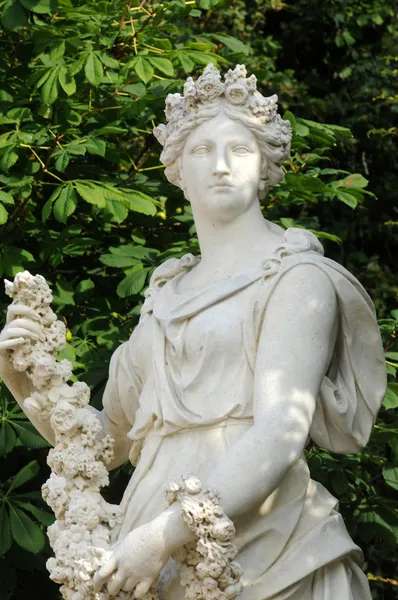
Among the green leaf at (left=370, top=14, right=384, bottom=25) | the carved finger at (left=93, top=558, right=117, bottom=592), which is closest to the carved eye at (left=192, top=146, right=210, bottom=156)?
the carved finger at (left=93, top=558, right=117, bottom=592)

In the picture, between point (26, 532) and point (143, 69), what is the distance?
2539 mm

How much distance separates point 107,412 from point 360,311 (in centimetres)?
109

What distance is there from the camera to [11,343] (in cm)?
674

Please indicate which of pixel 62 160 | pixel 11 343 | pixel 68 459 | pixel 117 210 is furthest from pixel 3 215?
pixel 68 459

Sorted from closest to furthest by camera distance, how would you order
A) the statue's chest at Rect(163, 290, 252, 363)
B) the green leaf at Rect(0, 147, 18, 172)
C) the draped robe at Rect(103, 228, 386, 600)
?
the draped robe at Rect(103, 228, 386, 600) < the statue's chest at Rect(163, 290, 252, 363) < the green leaf at Rect(0, 147, 18, 172)

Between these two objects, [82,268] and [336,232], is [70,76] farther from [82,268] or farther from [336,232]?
[336,232]

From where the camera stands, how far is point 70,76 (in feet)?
32.0

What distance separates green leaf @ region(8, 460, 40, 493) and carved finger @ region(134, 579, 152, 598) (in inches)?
120

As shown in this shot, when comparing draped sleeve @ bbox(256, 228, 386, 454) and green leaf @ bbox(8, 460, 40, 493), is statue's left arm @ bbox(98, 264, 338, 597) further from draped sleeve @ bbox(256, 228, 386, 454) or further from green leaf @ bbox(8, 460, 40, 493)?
green leaf @ bbox(8, 460, 40, 493)

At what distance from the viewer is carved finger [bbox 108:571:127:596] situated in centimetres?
619

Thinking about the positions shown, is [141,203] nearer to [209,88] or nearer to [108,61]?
[108,61]

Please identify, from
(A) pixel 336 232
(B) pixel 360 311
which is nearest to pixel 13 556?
(B) pixel 360 311

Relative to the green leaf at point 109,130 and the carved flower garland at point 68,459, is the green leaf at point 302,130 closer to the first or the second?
the green leaf at point 109,130

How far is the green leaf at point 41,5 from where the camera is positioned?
378 inches
